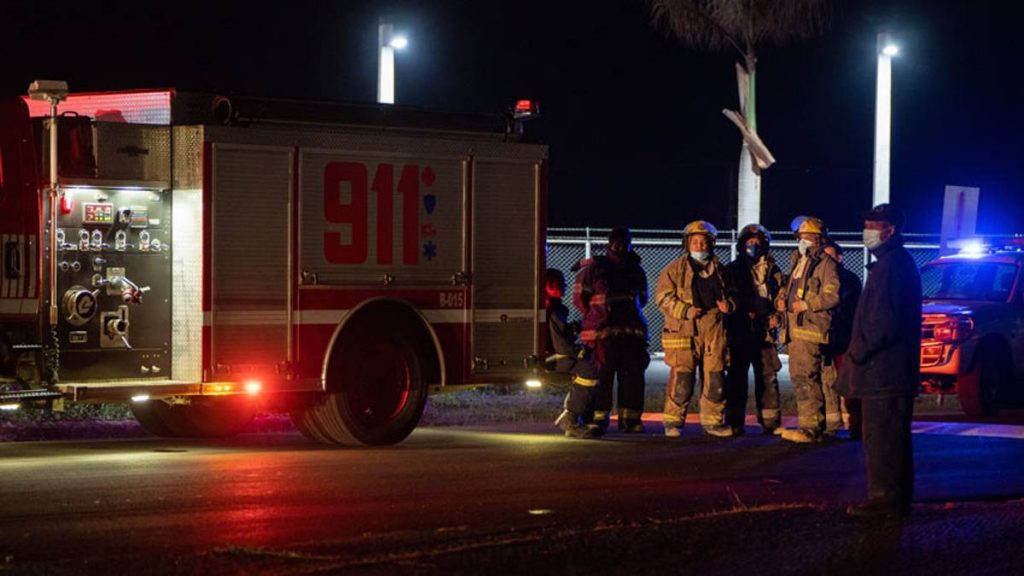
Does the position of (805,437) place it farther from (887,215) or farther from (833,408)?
(887,215)

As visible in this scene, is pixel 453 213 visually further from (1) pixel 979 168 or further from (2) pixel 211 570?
(1) pixel 979 168

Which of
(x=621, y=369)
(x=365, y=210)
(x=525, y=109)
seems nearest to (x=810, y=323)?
(x=621, y=369)

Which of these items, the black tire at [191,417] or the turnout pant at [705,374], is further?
the turnout pant at [705,374]

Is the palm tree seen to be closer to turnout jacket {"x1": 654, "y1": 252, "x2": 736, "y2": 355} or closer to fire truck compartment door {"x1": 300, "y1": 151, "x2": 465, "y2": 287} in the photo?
turnout jacket {"x1": 654, "y1": 252, "x2": 736, "y2": 355}

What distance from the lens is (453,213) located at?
14898 mm

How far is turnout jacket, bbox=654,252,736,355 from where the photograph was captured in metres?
15.4

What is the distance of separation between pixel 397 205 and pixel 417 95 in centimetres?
2908

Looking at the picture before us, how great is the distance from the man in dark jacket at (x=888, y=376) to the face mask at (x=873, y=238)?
0.23 meters

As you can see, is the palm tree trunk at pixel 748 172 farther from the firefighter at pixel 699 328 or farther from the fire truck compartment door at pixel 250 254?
the fire truck compartment door at pixel 250 254

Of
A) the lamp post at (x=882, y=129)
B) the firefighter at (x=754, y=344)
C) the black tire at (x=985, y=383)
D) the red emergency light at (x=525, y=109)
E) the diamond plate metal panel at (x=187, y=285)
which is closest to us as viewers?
the diamond plate metal panel at (x=187, y=285)

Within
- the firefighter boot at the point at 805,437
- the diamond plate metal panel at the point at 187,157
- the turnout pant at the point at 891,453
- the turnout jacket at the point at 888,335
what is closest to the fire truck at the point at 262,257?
the diamond plate metal panel at the point at 187,157

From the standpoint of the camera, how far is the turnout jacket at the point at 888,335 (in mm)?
10039

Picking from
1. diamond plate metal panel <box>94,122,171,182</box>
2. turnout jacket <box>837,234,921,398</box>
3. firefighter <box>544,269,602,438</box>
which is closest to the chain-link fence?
firefighter <box>544,269,602,438</box>

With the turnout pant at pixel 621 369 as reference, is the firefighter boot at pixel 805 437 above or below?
below
